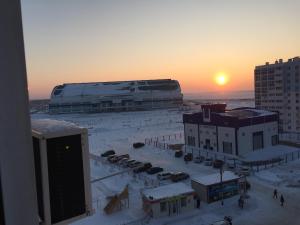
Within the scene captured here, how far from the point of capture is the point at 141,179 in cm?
3156

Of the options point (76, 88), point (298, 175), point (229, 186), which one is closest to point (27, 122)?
point (229, 186)

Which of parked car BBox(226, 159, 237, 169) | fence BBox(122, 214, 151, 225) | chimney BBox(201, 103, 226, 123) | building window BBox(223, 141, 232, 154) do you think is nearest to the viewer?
fence BBox(122, 214, 151, 225)

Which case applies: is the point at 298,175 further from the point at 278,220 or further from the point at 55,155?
the point at 55,155

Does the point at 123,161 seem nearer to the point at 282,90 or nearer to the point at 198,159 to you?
the point at 198,159

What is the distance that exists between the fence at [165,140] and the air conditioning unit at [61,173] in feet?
144

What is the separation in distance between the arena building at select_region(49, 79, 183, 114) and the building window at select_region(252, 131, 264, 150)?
82947 mm

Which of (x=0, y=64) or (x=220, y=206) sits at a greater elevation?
(x=0, y=64)

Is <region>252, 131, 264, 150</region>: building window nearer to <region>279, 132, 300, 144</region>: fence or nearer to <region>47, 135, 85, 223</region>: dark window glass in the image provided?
<region>279, 132, 300, 144</region>: fence

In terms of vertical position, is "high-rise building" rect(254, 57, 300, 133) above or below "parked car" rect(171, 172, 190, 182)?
above

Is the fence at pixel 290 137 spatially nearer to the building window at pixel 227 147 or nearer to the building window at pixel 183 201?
the building window at pixel 227 147

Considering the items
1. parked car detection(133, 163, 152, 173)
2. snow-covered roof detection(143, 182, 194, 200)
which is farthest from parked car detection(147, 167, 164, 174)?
snow-covered roof detection(143, 182, 194, 200)

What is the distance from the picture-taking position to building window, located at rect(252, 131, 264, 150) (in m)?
41.6

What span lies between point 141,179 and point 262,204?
11866 millimetres

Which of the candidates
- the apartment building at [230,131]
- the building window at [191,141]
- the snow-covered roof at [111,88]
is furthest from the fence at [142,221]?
the snow-covered roof at [111,88]
